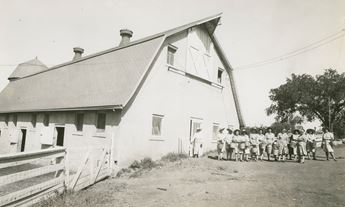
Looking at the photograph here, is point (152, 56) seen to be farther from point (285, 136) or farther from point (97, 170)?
point (285, 136)

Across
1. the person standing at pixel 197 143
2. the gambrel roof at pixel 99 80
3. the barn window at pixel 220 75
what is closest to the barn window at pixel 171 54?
the gambrel roof at pixel 99 80

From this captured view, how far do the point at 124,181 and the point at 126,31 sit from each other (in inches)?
479

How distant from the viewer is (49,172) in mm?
6926

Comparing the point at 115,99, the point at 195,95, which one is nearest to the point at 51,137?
the point at 115,99

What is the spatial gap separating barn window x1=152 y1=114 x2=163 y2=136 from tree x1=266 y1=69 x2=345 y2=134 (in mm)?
34014

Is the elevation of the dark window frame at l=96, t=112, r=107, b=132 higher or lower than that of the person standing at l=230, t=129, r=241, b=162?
higher

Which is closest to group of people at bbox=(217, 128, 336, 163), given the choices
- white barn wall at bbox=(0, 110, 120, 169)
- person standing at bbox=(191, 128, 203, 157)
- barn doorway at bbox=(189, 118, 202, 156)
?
person standing at bbox=(191, 128, 203, 157)

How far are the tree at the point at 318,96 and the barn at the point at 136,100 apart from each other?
88.0 feet

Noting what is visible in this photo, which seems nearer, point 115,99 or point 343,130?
point 115,99

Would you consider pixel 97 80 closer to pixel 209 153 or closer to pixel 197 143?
pixel 197 143

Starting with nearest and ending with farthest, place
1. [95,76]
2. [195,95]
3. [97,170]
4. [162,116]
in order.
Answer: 1. [97,170]
2. [162,116]
3. [95,76]
4. [195,95]

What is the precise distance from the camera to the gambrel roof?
12773 millimetres

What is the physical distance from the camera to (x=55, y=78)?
1959cm

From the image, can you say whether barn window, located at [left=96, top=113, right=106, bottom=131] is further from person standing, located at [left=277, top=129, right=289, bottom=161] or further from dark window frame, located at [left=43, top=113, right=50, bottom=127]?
person standing, located at [left=277, top=129, right=289, bottom=161]
